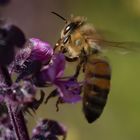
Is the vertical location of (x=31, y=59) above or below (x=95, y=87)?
above

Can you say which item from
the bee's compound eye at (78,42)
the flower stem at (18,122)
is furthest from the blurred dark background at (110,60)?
the flower stem at (18,122)

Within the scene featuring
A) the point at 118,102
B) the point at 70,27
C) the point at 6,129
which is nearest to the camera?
the point at 6,129

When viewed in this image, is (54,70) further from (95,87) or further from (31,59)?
(95,87)

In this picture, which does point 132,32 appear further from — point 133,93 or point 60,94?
point 60,94

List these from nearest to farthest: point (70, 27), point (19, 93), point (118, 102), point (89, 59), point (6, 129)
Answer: point (19, 93) < point (6, 129) < point (89, 59) < point (70, 27) < point (118, 102)

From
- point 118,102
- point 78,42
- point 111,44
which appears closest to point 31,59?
point 78,42

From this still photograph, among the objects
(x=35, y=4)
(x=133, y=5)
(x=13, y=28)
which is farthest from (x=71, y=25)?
(x=35, y=4)

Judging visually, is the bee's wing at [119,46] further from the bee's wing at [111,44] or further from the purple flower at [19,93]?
the purple flower at [19,93]

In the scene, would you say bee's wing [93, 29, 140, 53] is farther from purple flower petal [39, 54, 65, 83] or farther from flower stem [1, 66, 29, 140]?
flower stem [1, 66, 29, 140]

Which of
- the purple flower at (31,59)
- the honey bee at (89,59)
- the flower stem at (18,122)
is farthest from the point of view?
the honey bee at (89,59)
